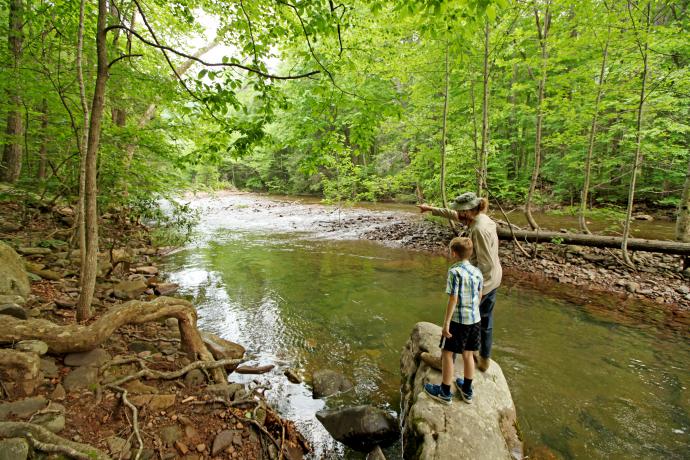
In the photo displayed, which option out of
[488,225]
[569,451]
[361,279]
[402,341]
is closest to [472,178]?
[361,279]

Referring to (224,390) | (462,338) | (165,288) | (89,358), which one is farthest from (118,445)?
(165,288)

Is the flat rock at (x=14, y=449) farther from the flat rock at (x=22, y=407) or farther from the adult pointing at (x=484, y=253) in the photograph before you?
the adult pointing at (x=484, y=253)

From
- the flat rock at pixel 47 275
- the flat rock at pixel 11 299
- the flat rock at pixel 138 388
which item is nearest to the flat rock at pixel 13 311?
the flat rock at pixel 11 299

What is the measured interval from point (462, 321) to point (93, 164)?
453 cm

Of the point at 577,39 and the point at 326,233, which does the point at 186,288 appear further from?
the point at 577,39

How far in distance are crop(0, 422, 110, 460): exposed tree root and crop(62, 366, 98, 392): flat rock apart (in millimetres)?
730

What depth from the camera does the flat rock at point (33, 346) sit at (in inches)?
116

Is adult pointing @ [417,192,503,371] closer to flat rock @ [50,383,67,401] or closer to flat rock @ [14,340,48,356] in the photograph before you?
flat rock @ [50,383,67,401]

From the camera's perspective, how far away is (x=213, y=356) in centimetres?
460

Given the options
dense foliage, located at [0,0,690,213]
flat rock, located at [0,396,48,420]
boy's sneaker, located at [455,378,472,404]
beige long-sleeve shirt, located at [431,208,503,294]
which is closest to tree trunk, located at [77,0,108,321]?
dense foliage, located at [0,0,690,213]

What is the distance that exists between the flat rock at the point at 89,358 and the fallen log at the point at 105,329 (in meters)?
0.07

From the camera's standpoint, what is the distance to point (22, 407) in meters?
2.53

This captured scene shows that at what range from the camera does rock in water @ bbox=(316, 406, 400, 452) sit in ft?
11.5

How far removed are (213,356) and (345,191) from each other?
50.9 feet
